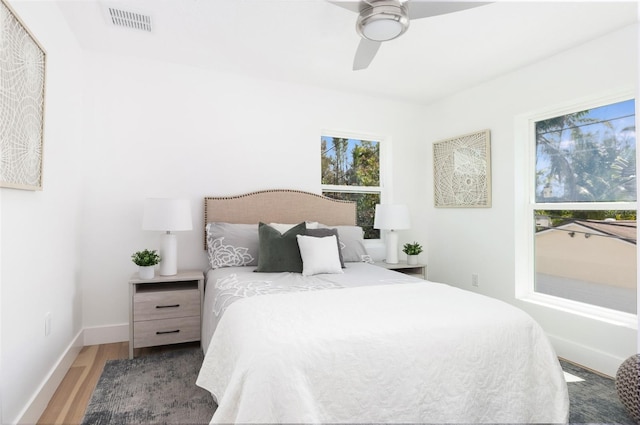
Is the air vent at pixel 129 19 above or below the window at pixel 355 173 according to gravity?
above

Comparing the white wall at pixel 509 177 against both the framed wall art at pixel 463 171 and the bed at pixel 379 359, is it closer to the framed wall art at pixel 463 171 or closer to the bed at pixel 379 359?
the framed wall art at pixel 463 171

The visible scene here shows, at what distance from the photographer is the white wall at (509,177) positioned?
101 inches

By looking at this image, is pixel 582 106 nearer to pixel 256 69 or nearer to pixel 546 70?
pixel 546 70

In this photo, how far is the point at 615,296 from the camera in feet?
8.93

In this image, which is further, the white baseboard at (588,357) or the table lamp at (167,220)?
the table lamp at (167,220)

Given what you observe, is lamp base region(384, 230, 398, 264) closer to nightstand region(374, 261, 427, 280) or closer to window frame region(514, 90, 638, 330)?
nightstand region(374, 261, 427, 280)

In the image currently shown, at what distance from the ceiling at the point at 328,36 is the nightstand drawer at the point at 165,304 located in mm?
2016

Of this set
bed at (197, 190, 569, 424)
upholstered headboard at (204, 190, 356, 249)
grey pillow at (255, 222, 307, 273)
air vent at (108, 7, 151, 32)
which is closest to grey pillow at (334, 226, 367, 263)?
upholstered headboard at (204, 190, 356, 249)

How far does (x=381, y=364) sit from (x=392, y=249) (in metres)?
2.44

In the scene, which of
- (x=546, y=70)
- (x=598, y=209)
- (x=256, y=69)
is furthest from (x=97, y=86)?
(x=598, y=209)

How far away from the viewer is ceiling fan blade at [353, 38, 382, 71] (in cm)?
240

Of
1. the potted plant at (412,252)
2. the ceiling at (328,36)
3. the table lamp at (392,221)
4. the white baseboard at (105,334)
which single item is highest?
the ceiling at (328,36)

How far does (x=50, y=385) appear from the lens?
6.98 ft

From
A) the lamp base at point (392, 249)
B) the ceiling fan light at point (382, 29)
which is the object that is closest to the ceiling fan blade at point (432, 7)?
the ceiling fan light at point (382, 29)
